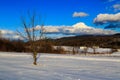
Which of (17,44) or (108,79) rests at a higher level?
(17,44)

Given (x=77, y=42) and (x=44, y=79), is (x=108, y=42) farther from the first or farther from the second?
(x=44, y=79)

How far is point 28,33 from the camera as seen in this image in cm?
2895

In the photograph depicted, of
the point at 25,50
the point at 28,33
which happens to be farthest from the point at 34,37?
the point at 25,50

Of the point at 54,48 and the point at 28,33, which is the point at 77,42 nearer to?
the point at 54,48

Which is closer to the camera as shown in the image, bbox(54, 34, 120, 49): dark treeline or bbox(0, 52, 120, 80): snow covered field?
bbox(0, 52, 120, 80): snow covered field

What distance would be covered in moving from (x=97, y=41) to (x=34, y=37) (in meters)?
74.4

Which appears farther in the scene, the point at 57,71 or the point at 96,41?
the point at 96,41

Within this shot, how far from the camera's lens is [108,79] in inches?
655

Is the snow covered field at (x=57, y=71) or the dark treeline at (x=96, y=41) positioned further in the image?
the dark treeline at (x=96, y=41)

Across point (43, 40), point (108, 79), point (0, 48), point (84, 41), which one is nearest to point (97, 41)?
point (84, 41)

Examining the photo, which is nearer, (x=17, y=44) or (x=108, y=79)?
(x=108, y=79)

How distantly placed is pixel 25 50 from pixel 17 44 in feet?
10.7

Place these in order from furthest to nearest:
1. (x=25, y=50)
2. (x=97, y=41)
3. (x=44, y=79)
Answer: (x=97, y=41) < (x=25, y=50) < (x=44, y=79)

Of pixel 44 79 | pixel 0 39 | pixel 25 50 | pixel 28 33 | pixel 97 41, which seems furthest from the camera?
pixel 97 41
